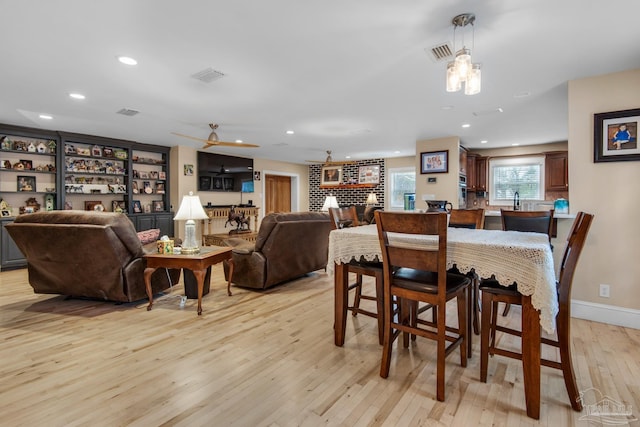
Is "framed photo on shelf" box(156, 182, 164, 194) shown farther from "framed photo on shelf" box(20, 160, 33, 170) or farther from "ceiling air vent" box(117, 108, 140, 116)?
"ceiling air vent" box(117, 108, 140, 116)

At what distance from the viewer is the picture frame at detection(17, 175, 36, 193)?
528 centimetres

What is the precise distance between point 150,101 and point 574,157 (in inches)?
183

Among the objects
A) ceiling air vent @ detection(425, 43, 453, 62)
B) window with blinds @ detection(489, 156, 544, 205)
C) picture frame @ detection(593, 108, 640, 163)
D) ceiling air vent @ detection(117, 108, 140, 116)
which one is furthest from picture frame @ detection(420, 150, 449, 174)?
ceiling air vent @ detection(117, 108, 140, 116)

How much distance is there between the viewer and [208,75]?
3072 millimetres

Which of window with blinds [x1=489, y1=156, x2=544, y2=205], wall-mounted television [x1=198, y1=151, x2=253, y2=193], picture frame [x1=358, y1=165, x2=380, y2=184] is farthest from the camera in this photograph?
picture frame [x1=358, y1=165, x2=380, y2=184]

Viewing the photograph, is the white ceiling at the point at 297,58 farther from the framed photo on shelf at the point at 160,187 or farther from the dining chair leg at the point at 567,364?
the framed photo on shelf at the point at 160,187

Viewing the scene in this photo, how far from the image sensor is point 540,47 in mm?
2523

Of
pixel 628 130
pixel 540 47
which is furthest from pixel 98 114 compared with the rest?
pixel 628 130

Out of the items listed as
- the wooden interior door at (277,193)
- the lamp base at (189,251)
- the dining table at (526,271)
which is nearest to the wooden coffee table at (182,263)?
the lamp base at (189,251)

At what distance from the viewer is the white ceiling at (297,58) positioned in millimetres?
2051

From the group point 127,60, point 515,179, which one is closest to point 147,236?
point 127,60

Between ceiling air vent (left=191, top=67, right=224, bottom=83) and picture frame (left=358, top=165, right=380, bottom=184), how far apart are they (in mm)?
6602

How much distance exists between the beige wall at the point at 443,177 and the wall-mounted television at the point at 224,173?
436 centimetres

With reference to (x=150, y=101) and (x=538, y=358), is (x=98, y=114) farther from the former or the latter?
(x=538, y=358)
